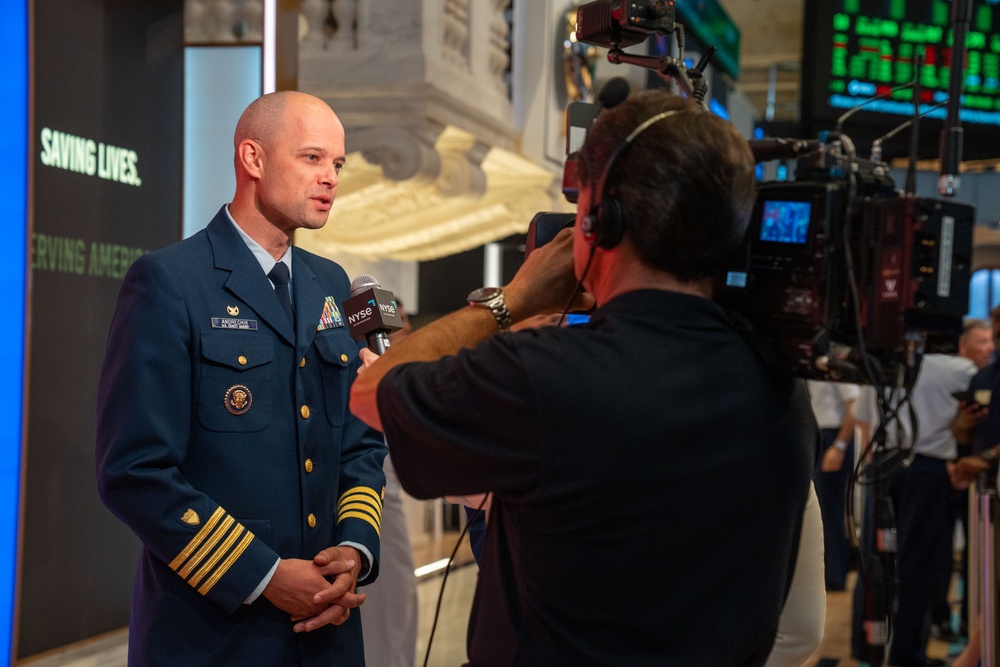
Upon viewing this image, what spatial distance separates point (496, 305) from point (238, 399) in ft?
2.37

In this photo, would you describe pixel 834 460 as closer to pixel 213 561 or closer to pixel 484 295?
pixel 213 561

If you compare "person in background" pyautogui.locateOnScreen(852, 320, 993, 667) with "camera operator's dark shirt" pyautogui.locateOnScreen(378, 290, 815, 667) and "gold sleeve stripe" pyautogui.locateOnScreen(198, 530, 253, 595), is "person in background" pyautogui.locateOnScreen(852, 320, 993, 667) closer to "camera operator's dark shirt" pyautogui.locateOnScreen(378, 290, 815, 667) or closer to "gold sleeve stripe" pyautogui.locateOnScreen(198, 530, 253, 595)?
"gold sleeve stripe" pyautogui.locateOnScreen(198, 530, 253, 595)

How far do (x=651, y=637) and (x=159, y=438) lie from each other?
1002 mm

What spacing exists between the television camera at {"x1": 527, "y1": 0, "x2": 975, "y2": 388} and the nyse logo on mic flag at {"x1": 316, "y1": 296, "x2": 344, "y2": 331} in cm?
101

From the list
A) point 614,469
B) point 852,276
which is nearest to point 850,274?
point 852,276

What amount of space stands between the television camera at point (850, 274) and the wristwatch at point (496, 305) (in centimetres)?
30

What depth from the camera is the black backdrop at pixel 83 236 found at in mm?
3531

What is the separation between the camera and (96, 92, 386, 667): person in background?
1959mm

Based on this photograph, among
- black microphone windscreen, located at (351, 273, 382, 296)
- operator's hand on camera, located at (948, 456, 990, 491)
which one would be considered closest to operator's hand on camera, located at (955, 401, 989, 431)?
operator's hand on camera, located at (948, 456, 990, 491)

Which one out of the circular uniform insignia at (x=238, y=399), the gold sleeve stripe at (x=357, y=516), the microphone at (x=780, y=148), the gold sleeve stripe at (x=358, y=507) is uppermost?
the microphone at (x=780, y=148)

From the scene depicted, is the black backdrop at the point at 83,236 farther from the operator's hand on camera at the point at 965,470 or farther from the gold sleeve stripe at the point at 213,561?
the operator's hand on camera at the point at 965,470

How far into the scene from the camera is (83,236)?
3.72 metres

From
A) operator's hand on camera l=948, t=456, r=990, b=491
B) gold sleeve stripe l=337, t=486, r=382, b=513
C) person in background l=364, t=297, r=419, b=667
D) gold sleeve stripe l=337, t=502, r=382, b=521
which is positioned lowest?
person in background l=364, t=297, r=419, b=667

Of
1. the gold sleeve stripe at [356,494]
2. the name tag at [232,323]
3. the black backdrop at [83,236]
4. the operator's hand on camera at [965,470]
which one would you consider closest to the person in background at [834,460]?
the operator's hand on camera at [965,470]
